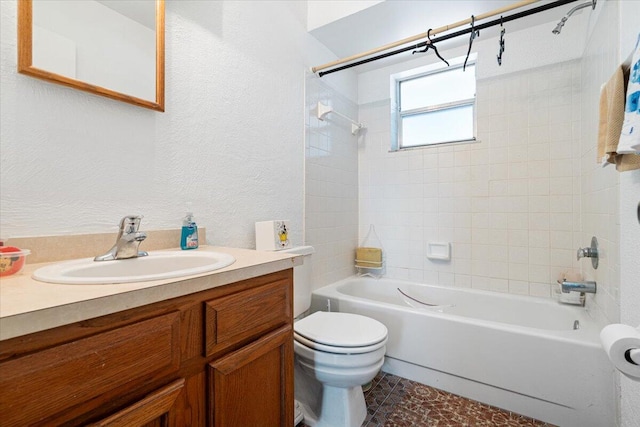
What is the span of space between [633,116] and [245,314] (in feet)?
3.87

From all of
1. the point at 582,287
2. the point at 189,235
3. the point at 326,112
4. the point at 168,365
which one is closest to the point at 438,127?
the point at 326,112

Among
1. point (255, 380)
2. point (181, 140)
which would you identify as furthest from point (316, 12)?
point (255, 380)

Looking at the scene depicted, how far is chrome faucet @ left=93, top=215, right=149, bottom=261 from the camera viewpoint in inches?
35.2

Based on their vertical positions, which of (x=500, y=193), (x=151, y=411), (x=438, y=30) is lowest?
(x=151, y=411)

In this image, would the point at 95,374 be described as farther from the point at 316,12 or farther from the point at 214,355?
the point at 316,12

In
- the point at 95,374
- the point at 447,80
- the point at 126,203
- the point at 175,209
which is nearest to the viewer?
the point at 95,374

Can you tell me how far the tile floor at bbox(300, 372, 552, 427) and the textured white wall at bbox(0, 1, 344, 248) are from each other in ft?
3.47

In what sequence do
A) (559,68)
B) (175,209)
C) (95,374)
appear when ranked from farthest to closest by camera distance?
(559,68)
(175,209)
(95,374)

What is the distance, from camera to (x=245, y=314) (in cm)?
83

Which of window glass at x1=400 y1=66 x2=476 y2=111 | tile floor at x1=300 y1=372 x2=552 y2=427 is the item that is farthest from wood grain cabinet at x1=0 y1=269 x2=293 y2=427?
window glass at x1=400 y1=66 x2=476 y2=111

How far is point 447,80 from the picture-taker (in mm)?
2467

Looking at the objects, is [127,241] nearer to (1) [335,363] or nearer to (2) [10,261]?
(2) [10,261]

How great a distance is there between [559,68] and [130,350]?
2743 millimetres

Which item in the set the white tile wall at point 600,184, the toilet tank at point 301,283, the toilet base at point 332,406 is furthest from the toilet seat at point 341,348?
the white tile wall at point 600,184
